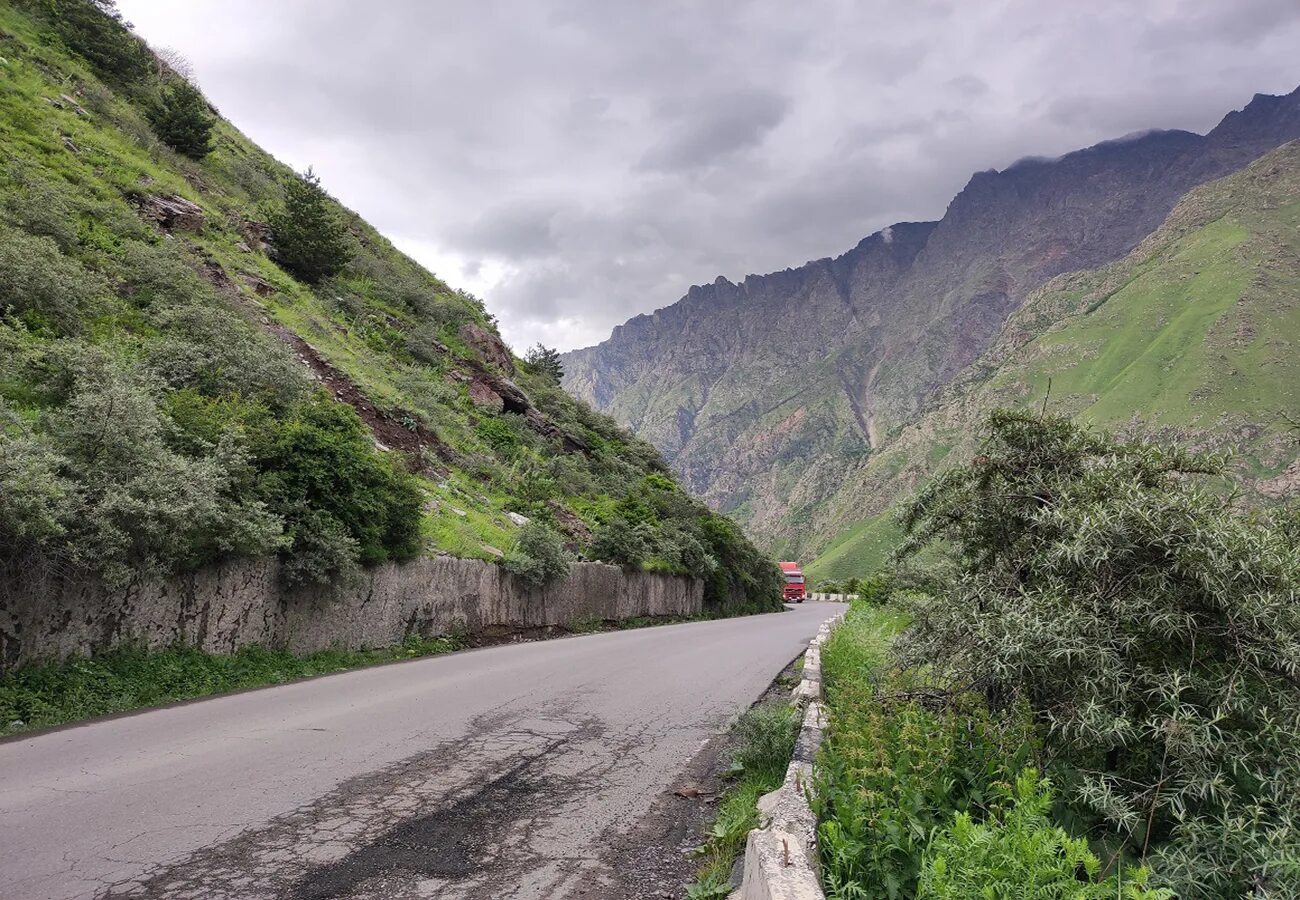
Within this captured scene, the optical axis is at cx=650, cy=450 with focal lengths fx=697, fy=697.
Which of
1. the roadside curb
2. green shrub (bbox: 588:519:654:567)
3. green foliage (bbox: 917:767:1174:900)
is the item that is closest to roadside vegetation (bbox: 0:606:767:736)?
the roadside curb

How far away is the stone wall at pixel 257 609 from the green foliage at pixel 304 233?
15.3 meters

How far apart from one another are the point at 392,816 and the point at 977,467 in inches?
190

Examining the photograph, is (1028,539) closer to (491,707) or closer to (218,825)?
(218,825)

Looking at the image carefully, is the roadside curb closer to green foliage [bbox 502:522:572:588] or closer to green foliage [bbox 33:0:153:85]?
green foliage [bbox 502:522:572:588]

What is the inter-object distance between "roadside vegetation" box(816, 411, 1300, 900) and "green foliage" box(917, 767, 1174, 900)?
10 millimetres

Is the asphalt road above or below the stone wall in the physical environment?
below

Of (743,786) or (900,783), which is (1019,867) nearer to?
(900,783)

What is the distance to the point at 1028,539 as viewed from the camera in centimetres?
469

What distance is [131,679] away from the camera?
8008 mm

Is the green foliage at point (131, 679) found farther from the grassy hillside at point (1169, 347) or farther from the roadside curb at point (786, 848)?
the grassy hillside at point (1169, 347)

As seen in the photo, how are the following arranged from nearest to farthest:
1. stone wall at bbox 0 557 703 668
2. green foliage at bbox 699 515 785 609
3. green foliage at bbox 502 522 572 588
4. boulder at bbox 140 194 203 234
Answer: stone wall at bbox 0 557 703 668 < green foliage at bbox 502 522 572 588 < boulder at bbox 140 194 203 234 < green foliage at bbox 699 515 785 609

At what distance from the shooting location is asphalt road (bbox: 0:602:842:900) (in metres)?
3.84

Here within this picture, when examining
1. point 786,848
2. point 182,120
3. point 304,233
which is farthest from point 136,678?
point 182,120

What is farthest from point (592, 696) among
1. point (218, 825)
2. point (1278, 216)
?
point (1278, 216)
